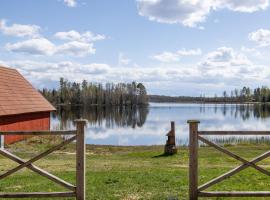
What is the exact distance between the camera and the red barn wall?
30516mm

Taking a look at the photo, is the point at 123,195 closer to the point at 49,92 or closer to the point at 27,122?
the point at 27,122

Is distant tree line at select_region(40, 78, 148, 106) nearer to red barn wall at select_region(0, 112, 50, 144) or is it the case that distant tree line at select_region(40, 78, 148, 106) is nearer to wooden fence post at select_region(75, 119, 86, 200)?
red barn wall at select_region(0, 112, 50, 144)

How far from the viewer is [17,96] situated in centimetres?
3559

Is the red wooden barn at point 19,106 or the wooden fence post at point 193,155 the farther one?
the red wooden barn at point 19,106

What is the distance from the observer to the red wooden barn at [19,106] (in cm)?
3089

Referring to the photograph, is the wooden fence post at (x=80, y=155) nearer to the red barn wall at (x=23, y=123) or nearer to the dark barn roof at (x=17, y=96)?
the dark barn roof at (x=17, y=96)

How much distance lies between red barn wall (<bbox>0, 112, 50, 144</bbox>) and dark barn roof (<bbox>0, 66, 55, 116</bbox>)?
0.54 meters

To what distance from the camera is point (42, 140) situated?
3397 cm

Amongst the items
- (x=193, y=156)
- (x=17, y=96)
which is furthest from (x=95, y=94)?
(x=193, y=156)

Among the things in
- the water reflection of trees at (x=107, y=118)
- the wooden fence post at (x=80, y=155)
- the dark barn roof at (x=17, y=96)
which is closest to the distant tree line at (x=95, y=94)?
the water reflection of trees at (x=107, y=118)

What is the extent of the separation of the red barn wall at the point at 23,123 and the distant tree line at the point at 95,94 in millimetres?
119151

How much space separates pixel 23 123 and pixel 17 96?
2909 mm

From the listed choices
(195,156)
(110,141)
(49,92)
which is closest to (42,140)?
(110,141)

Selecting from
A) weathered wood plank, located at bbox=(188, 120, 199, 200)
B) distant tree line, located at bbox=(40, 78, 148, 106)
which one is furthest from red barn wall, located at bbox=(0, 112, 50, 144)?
distant tree line, located at bbox=(40, 78, 148, 106)
